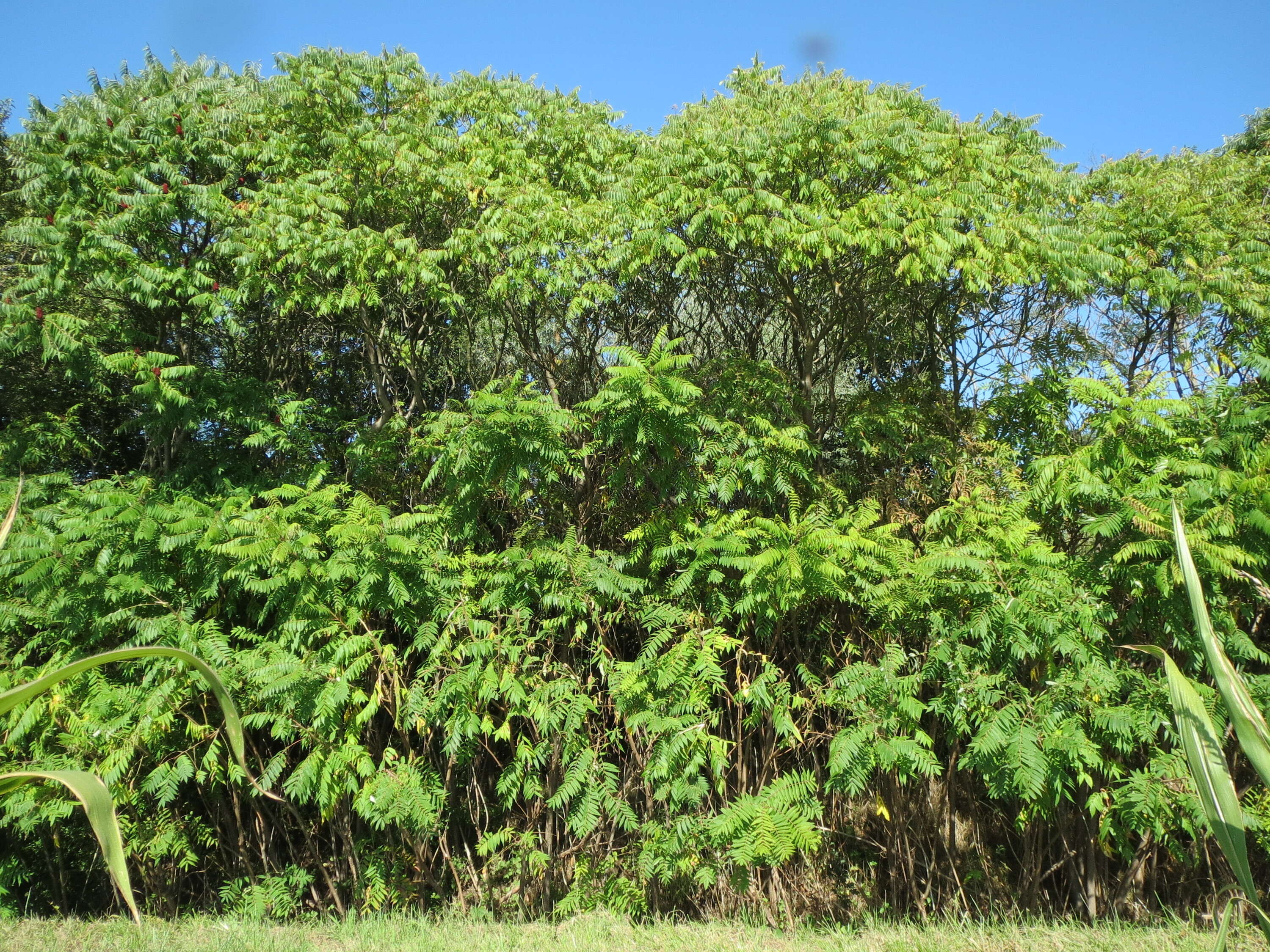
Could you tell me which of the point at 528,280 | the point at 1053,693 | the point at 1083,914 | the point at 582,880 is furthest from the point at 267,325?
the point at 1083,914

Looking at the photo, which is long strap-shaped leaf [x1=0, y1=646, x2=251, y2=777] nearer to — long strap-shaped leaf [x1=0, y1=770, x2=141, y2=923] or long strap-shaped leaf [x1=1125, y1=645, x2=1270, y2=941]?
long strap-shaped leaf [x1=0, y1=770, x2=141, y2=923]

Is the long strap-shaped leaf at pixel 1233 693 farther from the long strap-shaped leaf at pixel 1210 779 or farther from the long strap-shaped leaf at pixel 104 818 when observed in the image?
the long strap-shaped leaf at pixel 104 818

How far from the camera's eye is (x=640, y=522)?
714 cm

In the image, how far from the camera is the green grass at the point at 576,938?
4508 mm

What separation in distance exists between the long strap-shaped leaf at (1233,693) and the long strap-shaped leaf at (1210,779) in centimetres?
5

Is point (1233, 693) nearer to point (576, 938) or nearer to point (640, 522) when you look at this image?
point (576, 938)

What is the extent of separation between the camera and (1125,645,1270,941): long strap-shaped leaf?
1395 millimetres

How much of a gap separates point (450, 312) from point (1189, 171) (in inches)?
299

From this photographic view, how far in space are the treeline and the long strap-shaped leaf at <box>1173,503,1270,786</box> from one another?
394 centimetres

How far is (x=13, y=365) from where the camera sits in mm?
9555

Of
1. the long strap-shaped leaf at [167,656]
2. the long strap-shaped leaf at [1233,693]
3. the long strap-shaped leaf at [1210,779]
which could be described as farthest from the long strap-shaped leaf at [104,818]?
the long strap-shaped leaf at [1233,693]

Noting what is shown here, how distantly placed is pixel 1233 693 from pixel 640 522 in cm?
574

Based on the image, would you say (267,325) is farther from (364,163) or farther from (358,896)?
(358,896)

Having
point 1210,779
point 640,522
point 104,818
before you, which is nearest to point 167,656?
point 104,818
